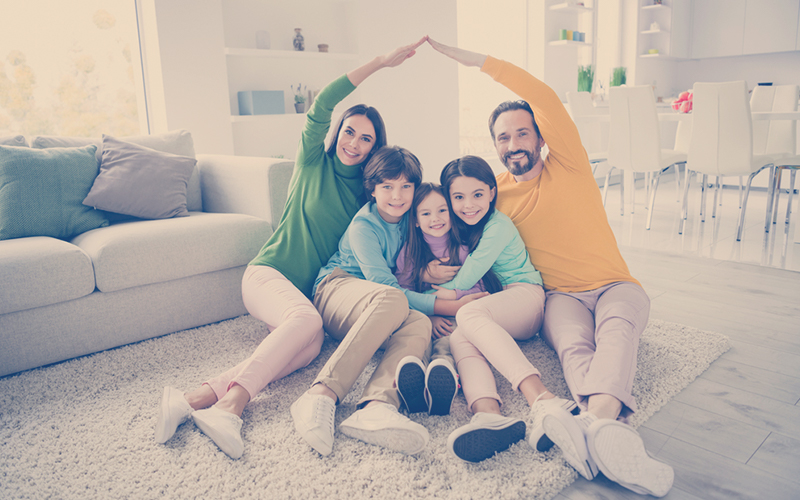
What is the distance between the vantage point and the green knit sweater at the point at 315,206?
193 cm

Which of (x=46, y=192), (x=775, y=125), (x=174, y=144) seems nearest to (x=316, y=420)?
(x=46, y=192)

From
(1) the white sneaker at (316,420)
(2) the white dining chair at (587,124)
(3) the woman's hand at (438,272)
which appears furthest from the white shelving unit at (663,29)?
(1) the white sneaker at (316,420)

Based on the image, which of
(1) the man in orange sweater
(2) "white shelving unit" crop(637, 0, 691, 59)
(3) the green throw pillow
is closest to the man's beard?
(1) the man in orange sweater

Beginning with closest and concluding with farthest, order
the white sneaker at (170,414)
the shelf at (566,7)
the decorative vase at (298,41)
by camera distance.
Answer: the white sneaker at (170,414) < the decorative vase at (298,41) < the shelf at (566,7)

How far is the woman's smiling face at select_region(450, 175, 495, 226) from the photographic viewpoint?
5.93 ft

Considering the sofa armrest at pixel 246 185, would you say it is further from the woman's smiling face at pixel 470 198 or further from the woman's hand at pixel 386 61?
the woman's smiling face at pixel 470 198

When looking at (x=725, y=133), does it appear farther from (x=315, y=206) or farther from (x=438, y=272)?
(x=315, y=206)

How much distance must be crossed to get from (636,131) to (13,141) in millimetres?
3811

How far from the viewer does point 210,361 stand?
6.11 ft

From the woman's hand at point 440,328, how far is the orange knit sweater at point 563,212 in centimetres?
38

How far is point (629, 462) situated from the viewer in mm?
1137

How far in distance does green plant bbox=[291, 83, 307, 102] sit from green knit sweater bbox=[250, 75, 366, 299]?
193cm

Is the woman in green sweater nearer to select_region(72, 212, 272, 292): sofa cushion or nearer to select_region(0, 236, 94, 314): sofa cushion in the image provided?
select_region(72, 212, 272, 292): sofa cushion

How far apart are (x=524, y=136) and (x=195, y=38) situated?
2.41 meters
